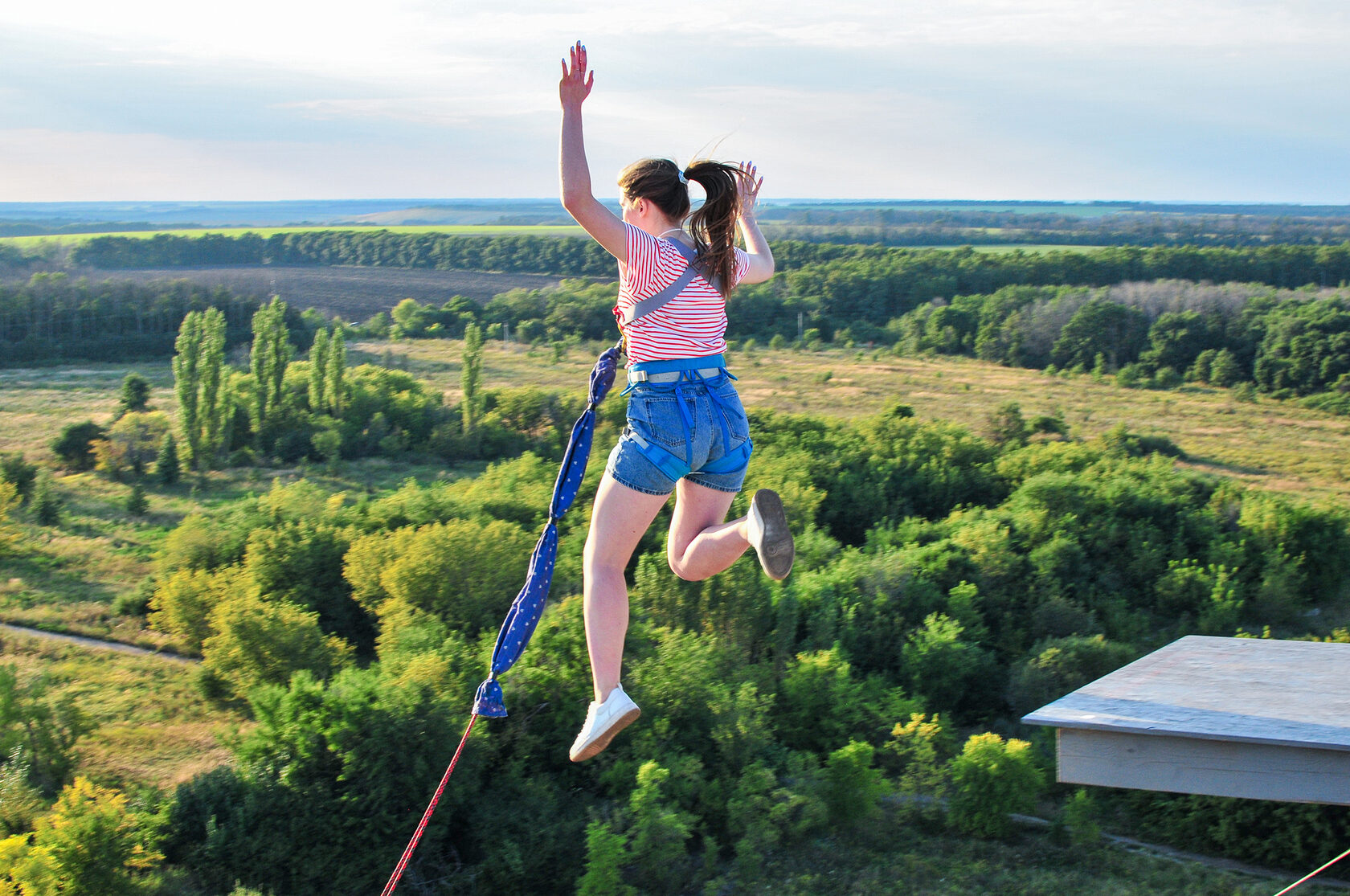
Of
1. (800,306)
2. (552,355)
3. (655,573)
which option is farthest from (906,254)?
(655,573)

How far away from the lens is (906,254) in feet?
311

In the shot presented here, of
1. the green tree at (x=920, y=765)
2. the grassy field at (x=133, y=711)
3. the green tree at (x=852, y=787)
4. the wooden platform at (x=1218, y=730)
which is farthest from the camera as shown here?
the grassy field at (x=133, y=711)

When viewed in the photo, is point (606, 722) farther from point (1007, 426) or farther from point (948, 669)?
point (1007, 426)

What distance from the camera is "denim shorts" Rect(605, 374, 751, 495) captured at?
402cm

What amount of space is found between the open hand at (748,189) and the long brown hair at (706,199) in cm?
30

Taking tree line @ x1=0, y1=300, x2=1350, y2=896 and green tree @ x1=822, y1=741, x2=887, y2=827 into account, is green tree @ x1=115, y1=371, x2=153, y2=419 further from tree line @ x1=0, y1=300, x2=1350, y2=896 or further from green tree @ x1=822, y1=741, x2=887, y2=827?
green tree @ x1=822, y1=741, x2=887, y2=827

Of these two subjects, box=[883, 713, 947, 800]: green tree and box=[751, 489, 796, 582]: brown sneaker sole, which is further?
box=[883, 713, 947, 800]: green tree

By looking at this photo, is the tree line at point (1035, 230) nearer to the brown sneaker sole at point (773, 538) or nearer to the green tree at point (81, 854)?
the green tree at point (81, 854)

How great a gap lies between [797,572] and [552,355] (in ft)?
143

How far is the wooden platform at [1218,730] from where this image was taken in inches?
235

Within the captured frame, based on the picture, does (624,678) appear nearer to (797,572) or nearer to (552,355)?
(797,572)

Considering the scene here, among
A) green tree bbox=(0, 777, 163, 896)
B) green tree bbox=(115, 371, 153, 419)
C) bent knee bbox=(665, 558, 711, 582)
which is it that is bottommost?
green tree bbox=(0, 777, 163, 896)

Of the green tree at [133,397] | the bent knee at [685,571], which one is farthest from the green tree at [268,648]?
the green tree at [133,397]

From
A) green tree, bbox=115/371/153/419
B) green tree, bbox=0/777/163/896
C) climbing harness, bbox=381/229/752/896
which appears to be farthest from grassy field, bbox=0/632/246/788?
green tree, bbox=115/371/153/419
